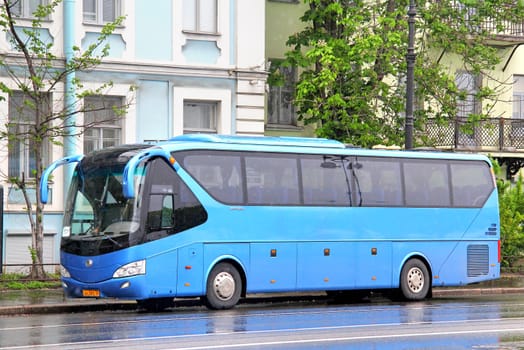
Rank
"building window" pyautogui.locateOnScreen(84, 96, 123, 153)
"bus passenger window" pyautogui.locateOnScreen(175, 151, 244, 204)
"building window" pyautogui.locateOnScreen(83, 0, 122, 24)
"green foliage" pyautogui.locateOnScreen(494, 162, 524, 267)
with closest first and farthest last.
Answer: "bus passenger window" pyautogui.locateOnScreen(175, 151, 244, 204) < "building window" pyautogui.locateOnScreen(84, 96, 123, 153) < "building window" pyautogui.locateOnScreen(83, 0, 122, 24) < "green foliage" pyautogui.locateOnScreen(494, 162, 524, 267)

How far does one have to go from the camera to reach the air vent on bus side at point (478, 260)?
92.0 ft

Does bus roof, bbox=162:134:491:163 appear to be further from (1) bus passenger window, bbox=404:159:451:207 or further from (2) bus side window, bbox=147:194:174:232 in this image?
(2) bus side window, bbox=147:194:174:232

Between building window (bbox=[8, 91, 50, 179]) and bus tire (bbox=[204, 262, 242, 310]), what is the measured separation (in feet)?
23.7

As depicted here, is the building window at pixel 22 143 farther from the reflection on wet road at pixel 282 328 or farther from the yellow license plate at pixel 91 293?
the reflection on wet road at pixel 282 328

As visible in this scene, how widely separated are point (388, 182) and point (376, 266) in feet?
5.93

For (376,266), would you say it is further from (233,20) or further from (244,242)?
(233,20)

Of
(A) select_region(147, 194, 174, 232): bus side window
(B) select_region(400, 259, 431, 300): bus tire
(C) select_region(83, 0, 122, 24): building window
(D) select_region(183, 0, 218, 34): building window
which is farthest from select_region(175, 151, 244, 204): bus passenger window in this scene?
(D) select_region(183, 0, 218, 34): building window

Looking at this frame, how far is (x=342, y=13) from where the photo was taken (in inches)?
1335

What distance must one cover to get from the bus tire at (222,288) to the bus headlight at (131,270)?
5.28 ft

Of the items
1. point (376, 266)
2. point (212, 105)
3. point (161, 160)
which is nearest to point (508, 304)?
point (376, 266)

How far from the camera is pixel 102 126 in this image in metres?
31.5

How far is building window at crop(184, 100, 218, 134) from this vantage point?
33.2 meters

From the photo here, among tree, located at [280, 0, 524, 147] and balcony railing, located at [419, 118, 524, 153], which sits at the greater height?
tree, located at [280, 0, 524, 147]

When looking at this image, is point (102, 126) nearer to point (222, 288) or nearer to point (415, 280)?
point (415, 280)
